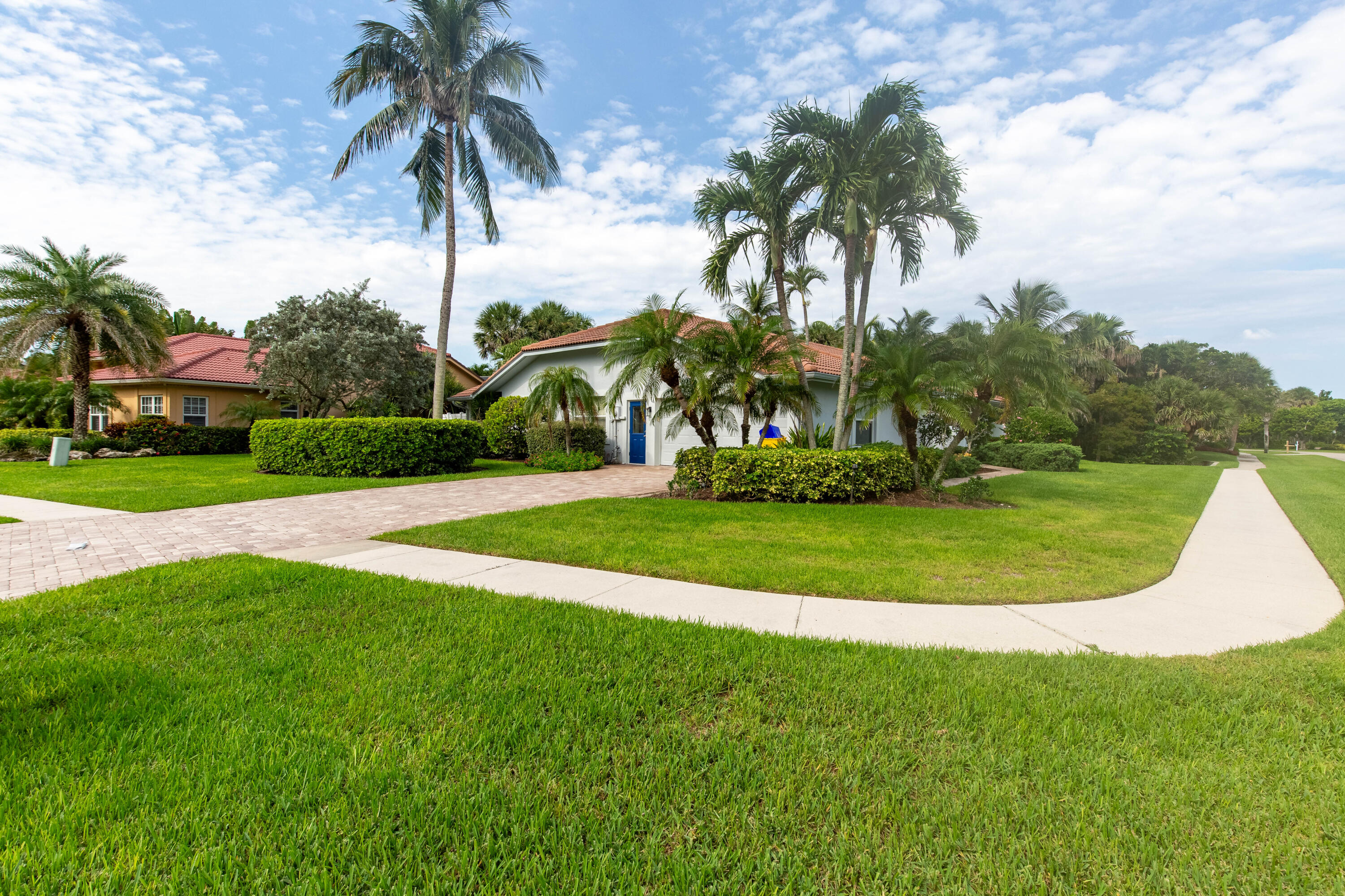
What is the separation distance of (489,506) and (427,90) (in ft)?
48.1

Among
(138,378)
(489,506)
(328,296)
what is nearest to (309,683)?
(489,506)

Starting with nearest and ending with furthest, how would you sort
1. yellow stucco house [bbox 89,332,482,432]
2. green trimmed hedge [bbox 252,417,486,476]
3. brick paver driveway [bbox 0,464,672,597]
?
brick paver driveway [bbox 0,464,672,597] < green trimmed hedge [bbox 252,417,486,476] < yellow stucco house [bbox 89,332,482,432]

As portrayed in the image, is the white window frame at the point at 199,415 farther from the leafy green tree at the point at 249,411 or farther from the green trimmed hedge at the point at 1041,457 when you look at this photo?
the green trimmed hedge at the point at 1041,457

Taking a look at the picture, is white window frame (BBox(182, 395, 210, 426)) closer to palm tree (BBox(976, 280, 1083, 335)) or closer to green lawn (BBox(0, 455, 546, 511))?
green lawn (BBox(0, 455, 546, 511))

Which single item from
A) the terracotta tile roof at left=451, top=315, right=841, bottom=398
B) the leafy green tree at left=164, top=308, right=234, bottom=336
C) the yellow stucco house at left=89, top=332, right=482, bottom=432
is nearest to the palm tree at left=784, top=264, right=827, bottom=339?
the terracotta tile roof at left=451, top=315, right=841, bottom=398

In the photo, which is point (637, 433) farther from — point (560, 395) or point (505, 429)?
point (505, 429)

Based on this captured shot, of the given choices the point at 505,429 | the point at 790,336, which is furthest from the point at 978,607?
the point at 505,429

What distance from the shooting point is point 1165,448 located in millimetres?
29750

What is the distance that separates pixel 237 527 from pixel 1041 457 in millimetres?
25062

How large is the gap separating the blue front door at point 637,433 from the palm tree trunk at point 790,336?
7.93 m

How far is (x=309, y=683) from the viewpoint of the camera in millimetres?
3137

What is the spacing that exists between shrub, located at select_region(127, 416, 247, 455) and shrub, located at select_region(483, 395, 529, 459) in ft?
40.8

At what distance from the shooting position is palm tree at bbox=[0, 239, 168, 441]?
65.7 ft

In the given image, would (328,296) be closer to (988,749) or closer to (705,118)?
(705,118)
